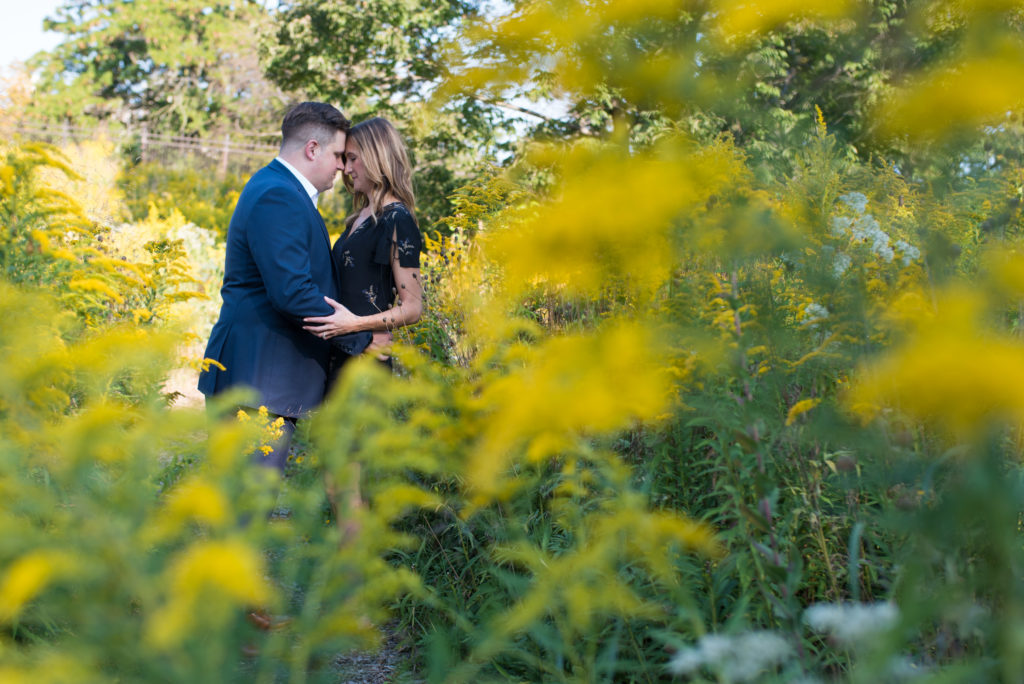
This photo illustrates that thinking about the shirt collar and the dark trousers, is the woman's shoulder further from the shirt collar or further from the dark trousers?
the dark trousers

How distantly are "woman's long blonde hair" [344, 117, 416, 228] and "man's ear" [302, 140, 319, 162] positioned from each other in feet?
1.04

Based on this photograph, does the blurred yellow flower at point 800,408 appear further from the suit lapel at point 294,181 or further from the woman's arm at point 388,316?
the suit lapel at point 294,181

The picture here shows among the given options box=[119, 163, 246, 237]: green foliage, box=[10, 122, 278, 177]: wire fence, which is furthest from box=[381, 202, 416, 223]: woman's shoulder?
box=[10, 122, 278, 177]: wire fence

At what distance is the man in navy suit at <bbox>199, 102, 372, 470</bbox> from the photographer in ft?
8.63

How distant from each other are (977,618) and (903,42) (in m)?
1.12

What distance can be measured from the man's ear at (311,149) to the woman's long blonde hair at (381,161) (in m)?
0.32

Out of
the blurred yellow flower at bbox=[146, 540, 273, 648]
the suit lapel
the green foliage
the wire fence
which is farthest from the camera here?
the wire fence

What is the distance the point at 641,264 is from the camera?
1.54 m

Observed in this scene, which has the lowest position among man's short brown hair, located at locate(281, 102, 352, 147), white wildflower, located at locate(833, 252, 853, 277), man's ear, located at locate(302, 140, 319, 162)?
white wildflower, located at locate(833, 252, 853, 277)

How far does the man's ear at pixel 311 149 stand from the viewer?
9.44ft

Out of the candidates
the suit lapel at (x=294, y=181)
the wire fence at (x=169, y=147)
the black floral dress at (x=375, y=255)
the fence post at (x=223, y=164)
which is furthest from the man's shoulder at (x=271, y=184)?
the fence post at (x=223, y=164)

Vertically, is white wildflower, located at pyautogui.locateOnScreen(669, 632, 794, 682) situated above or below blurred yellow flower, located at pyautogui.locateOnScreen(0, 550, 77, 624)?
below

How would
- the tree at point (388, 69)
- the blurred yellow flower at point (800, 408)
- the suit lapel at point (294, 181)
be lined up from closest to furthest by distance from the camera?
the blurred yellow flower at point (800, 408) < the suit lapel at point (294, 181) < the tree at point (388, 69)

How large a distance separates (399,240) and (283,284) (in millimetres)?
667
